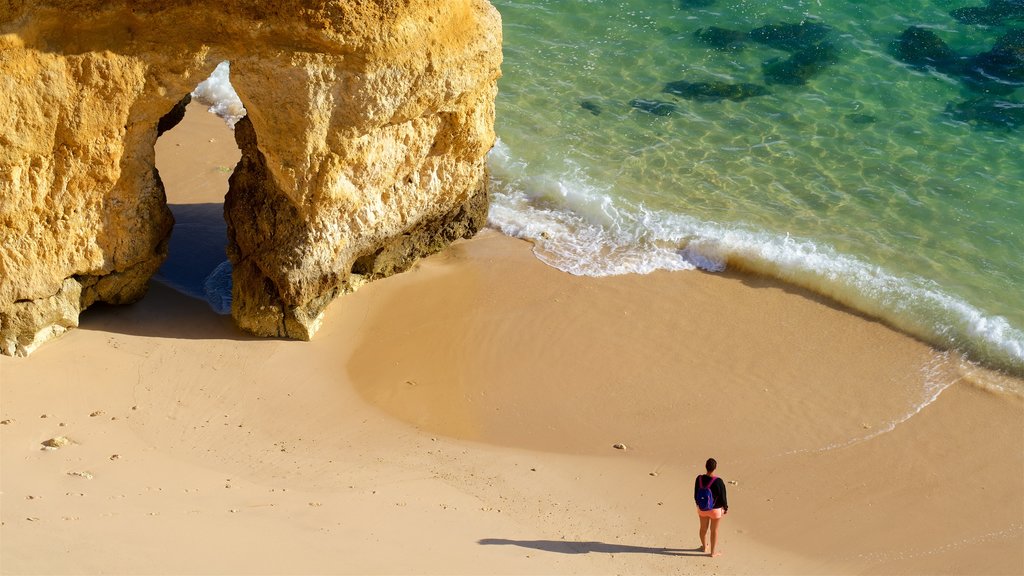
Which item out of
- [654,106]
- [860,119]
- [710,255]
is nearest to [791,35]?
[860,119]

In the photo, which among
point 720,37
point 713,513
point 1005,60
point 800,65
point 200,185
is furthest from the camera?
point 720,37

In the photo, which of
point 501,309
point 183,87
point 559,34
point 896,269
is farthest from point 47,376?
point 559,34

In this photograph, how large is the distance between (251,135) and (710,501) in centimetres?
569

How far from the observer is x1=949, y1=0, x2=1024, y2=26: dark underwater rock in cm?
1943

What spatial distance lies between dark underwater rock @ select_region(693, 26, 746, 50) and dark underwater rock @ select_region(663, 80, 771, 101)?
4.51 feet

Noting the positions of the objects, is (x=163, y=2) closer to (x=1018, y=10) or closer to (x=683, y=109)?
(x=683, y=109)

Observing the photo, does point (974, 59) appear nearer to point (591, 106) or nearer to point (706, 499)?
point (591, 106)

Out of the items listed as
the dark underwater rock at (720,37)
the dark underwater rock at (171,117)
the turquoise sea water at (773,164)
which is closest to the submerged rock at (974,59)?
the turquoise sea water at (773,164)

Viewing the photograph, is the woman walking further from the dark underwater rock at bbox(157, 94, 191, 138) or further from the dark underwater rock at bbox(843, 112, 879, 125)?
the dark underwater rock at bbox(843, 112, 879, 125)

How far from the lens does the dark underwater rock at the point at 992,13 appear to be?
1943 cm

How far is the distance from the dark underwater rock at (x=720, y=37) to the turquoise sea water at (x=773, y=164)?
6.1 inches

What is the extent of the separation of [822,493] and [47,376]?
7.20 metres

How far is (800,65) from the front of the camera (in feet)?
59.7

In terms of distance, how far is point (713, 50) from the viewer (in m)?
18.7
